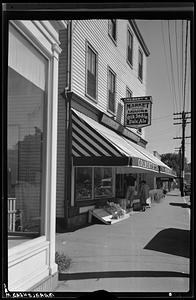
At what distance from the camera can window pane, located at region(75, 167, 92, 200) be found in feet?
10.1

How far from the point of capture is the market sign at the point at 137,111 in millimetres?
3041

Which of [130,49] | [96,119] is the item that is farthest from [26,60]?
[130,49]

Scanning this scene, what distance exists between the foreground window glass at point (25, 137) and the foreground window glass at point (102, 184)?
1.62 ft

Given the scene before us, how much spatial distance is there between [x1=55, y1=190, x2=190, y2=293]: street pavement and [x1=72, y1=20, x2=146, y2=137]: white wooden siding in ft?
2.42

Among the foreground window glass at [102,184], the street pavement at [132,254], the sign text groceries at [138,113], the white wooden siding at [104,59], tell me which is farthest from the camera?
the foreground window glass at [102,184]

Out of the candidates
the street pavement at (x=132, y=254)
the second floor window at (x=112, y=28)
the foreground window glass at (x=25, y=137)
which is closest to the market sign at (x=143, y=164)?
the street pavement at (x=132, y=254)

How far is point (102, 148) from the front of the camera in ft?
10.5

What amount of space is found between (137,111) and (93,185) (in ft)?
2.26

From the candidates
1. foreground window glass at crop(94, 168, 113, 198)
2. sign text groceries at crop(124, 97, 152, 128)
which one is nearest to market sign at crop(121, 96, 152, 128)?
sign text groceries at crop(124, 97, 152, 128)

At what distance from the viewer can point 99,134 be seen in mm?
3229

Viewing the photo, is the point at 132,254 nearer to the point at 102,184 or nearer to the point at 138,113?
the point at 102,184

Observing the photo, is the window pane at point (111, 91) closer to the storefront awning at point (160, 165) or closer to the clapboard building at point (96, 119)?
the clapboard building at point (96, 119)

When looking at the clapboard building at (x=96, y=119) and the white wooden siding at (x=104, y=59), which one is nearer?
the white wooden siding at (x=104, y=59)
